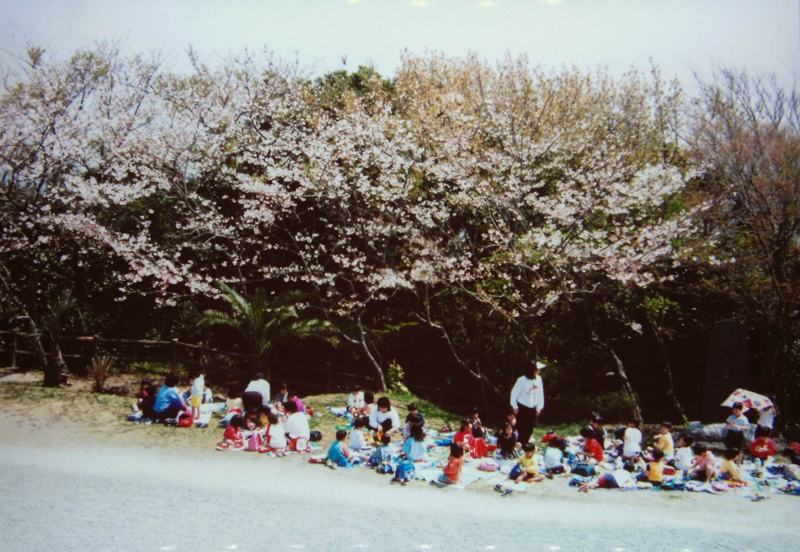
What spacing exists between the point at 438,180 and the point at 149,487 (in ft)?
31.1

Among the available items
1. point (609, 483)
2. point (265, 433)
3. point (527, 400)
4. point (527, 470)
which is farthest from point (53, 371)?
point (609, 483)

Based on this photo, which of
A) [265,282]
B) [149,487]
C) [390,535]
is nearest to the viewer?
[390,535]

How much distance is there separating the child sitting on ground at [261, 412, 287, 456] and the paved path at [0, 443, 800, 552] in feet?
1.58

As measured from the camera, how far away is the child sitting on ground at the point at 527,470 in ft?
23.9

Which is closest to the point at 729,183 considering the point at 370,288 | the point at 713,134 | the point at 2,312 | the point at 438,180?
the point at 713,134

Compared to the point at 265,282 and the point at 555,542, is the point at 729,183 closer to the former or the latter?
the point at 555,542

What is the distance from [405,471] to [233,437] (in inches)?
119

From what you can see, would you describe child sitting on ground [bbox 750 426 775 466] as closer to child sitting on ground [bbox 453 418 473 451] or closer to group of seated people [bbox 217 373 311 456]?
child sitting on ground [bbox 453 418 473 451]

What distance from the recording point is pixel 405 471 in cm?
717

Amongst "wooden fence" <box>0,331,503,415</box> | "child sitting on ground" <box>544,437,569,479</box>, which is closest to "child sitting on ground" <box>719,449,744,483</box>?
"child sitting on ground" <box>544,437,569,479</box>

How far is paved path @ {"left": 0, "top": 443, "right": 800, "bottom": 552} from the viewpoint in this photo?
5.28 meters

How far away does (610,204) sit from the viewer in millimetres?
10977

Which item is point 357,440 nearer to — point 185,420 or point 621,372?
point 185,420

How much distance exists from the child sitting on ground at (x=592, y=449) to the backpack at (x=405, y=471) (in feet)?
10.2
